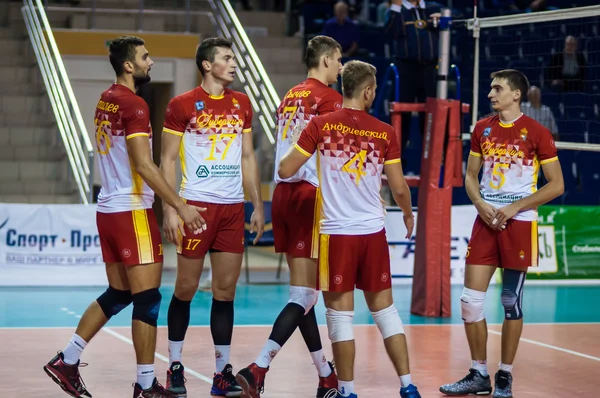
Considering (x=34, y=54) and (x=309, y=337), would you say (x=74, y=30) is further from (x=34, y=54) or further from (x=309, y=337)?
(x=309, y=337)

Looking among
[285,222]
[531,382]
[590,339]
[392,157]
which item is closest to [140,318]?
[285,222]

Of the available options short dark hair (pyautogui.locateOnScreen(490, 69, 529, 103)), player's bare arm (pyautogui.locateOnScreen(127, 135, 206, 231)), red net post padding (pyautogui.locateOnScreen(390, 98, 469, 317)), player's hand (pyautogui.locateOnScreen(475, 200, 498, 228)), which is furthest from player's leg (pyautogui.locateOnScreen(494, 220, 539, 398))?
red net post padding (pyautogui.locateOnScreen(390, 98, 469, 317))

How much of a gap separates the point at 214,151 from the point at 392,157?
1.18 meters

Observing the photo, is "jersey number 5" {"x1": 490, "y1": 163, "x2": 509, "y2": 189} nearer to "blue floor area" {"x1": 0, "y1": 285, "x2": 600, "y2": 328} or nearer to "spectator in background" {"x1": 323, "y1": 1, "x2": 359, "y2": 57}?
"blue floor area" {"x1": 0, "y1": 285, "x2": 600, "y2": 328}

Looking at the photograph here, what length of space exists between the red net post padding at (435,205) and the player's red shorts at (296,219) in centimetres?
382

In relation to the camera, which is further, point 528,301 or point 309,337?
point 528,301

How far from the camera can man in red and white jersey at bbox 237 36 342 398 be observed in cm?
657

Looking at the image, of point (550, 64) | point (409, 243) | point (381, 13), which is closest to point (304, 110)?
point (409, 243)

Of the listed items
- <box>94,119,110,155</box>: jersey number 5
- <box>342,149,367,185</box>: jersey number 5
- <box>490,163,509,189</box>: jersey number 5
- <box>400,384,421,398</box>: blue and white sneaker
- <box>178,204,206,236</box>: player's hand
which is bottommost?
<box>400,384,421,398</box>: blue and white sneaker

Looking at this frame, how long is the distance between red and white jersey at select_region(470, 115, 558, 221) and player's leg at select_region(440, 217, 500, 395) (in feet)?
0.86

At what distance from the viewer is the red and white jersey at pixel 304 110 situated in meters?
6.61

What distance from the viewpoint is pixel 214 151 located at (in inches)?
261

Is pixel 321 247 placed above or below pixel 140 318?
above

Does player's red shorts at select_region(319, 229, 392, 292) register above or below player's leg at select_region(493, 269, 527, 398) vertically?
above
